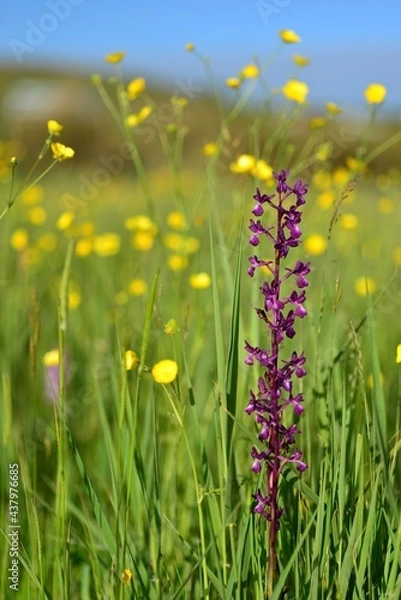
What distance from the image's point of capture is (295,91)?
1.51 meters

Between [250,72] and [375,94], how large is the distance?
273 mm

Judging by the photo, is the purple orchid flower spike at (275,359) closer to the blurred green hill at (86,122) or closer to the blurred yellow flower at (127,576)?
the blurred yellow flower at (127,576)

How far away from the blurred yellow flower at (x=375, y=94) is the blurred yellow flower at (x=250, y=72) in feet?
0.81

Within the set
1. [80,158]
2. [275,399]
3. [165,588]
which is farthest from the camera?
[80,158]

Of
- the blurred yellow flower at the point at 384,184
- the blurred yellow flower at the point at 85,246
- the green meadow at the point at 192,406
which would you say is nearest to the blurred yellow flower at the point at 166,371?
the green meadow at the point at 192,406

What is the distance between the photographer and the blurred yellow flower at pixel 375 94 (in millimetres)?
1481

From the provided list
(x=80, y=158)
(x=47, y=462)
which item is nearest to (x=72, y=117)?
(x=80, y=158)

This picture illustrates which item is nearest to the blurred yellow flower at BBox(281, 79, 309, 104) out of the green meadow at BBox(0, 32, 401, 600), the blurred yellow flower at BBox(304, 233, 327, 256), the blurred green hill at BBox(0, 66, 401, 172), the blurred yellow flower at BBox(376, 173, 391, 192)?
the green meadow at BBox(0, 32, 401, 600)

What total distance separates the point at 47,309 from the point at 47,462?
2.86ft

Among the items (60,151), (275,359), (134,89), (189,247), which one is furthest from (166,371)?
(189,247)

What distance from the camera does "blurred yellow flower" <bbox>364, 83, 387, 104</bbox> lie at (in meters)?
1.48

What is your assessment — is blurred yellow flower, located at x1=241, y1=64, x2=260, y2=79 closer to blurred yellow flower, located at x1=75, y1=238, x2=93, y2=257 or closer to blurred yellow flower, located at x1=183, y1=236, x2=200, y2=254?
blurred yellow flower, located at x1=183, y1=236, x2=200, y2=254

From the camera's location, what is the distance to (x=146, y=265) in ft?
9.60

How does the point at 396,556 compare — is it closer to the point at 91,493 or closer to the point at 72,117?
the point at 91,493
